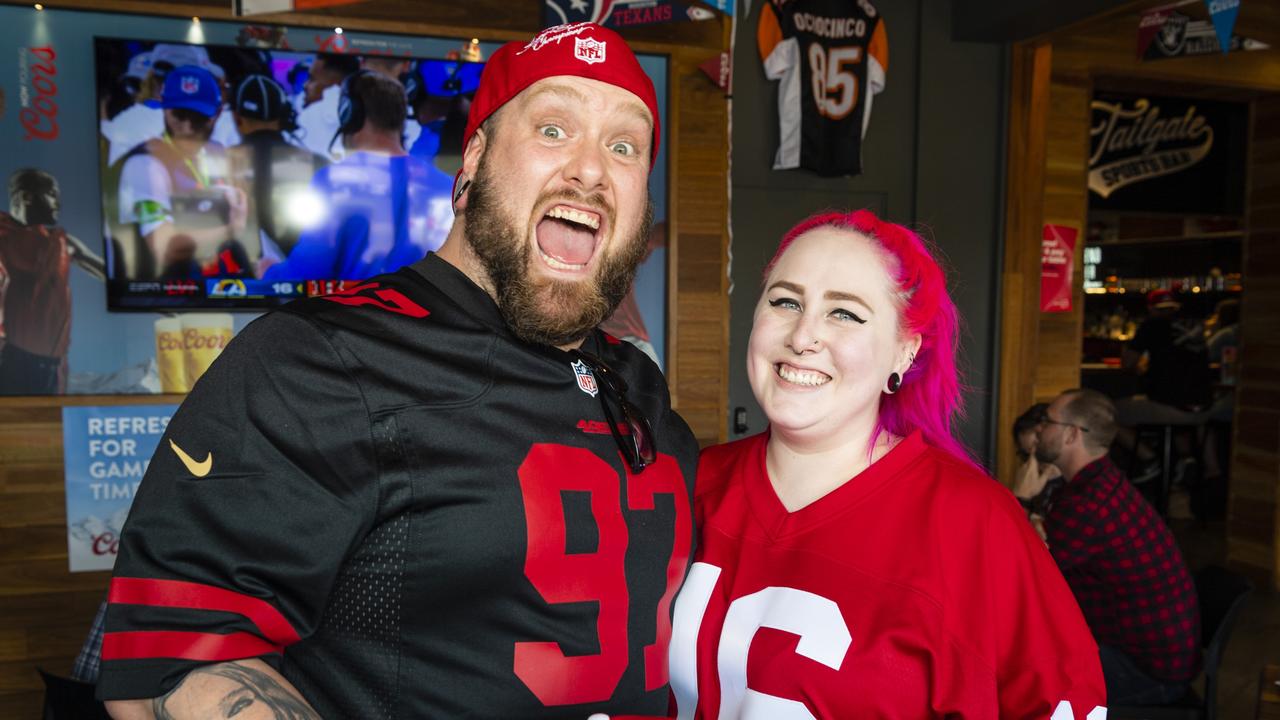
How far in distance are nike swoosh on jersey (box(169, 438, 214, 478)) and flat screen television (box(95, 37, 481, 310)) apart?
114 inches

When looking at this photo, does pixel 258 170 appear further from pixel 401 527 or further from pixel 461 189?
pixel 401 527

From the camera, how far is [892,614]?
137 centimetres

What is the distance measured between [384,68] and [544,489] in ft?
9.95

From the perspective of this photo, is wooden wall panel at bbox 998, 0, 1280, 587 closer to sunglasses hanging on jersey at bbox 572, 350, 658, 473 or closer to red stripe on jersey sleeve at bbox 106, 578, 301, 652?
sunglasses hanging on jersey at bbox 572, 350, 658, 473

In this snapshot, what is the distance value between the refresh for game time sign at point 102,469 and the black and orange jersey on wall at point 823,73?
3.04 meters

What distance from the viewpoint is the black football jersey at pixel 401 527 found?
102 cm

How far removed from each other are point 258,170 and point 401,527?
2983 millimetres

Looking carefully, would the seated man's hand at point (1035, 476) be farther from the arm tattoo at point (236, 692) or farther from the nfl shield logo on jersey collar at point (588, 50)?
the arm tattoo at point (236, 692)

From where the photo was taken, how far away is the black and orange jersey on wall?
4320 millimetres

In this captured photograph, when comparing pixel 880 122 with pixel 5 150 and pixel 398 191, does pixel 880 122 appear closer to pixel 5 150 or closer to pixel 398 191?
pixel 398 191

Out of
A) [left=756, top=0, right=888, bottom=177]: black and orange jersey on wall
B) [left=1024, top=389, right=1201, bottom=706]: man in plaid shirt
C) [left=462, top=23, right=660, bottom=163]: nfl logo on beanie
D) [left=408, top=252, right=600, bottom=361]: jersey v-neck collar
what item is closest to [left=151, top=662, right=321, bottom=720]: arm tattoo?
[left=408, top=252, right=600, bottom=361]: jersey v-neck collar

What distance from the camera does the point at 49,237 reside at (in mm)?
3604

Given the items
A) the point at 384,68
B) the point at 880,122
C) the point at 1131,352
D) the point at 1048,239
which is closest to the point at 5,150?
the point at 384,68

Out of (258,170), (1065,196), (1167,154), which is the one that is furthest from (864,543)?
(1167,154)
